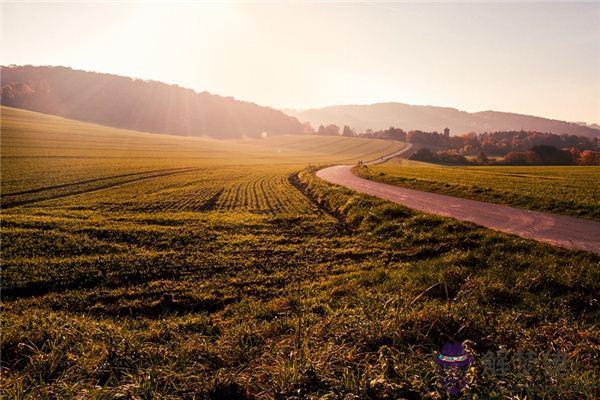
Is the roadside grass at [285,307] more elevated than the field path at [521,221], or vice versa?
the field path at [521,221]

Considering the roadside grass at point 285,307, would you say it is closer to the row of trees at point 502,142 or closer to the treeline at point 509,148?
the treeline at point 509,148

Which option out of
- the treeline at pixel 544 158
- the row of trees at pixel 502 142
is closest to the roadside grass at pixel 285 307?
the treeline at pixel 544 158

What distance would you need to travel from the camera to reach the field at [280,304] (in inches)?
161

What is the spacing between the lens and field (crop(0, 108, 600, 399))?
13.4ft

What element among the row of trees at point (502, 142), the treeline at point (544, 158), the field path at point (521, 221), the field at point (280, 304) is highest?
the row of trees at point (502, 142)

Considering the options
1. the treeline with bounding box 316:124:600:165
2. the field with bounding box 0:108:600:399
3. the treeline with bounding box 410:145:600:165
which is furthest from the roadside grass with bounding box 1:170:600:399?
the treeline with bounding box 316:124:600:165

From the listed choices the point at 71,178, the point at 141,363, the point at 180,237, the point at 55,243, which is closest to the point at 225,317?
the point at 141,363

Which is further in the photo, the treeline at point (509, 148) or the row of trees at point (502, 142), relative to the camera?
the row of trees at point (502, 142)

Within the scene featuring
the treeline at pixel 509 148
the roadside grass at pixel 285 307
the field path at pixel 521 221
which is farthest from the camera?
the treeline at pixel 509 148

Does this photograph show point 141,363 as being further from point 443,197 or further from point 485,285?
→ point 443,197

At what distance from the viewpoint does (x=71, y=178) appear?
38438 mm

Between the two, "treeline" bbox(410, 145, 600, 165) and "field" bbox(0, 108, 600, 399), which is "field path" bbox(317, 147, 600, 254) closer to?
"field" bbox(0, 108, 600, 399)

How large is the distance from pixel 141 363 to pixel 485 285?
8514 millimetres

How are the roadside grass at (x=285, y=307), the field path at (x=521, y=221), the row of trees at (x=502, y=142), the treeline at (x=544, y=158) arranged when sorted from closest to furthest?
the roadside grass at (x=285, y=307), the field path at (x=521, y=221), the treeline at (x=544, y=158), the row of trees at (x=502, y=142)
